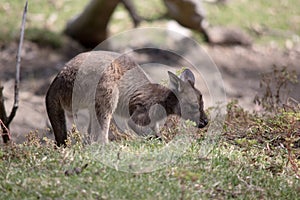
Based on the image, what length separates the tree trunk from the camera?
9.45 m

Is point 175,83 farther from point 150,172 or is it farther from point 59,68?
point 59,68

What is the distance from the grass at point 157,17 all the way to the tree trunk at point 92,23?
0.34m

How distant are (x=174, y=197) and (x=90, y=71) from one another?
1948mm

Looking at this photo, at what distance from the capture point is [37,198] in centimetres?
363

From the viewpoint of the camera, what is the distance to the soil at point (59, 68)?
778 cm

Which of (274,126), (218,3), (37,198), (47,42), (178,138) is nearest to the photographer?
(37,198)

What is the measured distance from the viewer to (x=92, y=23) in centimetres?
971

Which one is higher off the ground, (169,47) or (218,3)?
(218,3)

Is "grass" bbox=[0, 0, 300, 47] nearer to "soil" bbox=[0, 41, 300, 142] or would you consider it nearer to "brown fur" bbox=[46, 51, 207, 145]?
"soil" bbox=[0, 41, 300, 142]

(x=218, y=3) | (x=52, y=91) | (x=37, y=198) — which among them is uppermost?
(x=218, y=3)

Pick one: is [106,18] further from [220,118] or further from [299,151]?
[299,151]

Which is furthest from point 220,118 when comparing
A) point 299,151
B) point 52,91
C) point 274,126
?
point 52,91

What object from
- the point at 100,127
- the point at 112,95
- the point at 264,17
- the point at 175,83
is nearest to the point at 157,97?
the point at 175,83

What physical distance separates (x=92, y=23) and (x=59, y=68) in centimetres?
119
